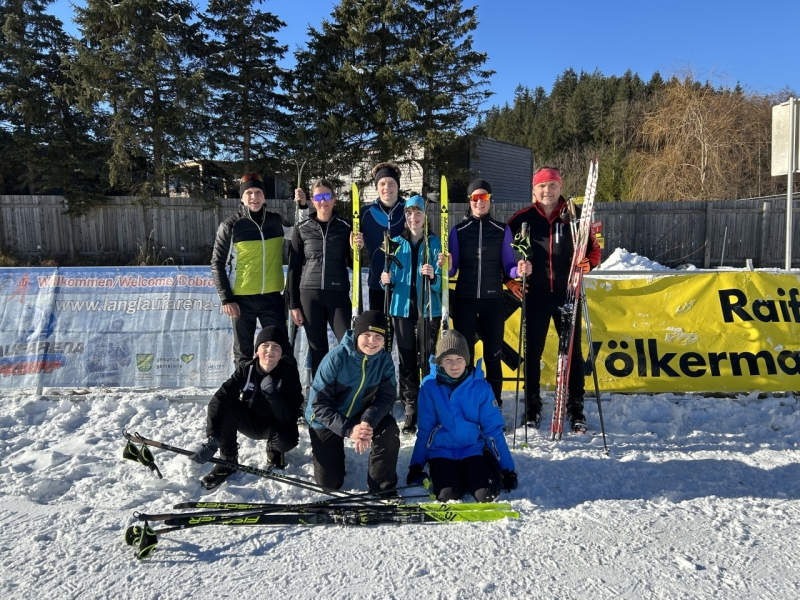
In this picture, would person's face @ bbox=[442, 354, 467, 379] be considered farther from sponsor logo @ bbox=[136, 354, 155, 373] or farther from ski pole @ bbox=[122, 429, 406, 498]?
sponsor logo @ bbox=[136, 354, 155, 373]

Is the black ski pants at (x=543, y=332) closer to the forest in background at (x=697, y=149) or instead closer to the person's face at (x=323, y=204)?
the person's face at (x=323, y=204)

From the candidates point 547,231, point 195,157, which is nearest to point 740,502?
point 547,231

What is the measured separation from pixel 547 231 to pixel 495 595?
124 inches

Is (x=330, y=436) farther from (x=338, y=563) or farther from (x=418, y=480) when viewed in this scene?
(x=338, y=563)

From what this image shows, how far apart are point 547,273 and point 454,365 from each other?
1.51 m

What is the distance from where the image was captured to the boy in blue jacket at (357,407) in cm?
362

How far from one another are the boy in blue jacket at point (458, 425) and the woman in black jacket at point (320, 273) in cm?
122

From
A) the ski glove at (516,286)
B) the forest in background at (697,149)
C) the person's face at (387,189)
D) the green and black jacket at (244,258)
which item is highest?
the forest in background at (697,149)

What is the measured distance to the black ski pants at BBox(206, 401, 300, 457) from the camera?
12.8 ft

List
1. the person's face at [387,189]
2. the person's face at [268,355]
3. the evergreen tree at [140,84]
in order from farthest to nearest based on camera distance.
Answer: the evergreen tree at [140,84] < the person's face at [387,189] < the person's face at [268,355]

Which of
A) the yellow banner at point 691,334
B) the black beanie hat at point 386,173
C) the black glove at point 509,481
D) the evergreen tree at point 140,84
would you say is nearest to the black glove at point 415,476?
the black glove at point 509,481

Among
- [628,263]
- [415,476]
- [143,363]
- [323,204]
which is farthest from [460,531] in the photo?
[628,263]

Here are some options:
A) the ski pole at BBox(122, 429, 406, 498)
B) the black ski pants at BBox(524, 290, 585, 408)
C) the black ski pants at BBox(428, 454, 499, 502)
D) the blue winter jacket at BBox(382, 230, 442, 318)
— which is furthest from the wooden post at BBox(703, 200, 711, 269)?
the ski pole at BBox(122, 429, 406, 498)

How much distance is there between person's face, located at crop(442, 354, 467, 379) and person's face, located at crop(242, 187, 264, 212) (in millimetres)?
2328
